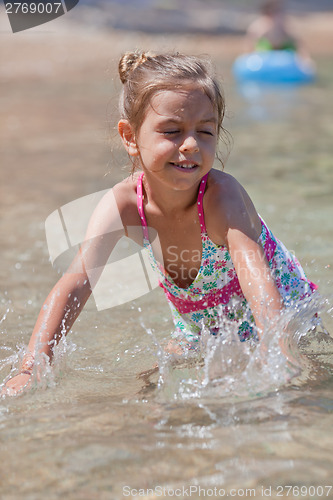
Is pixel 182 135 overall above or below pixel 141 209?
above

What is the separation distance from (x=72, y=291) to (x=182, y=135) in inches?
29.1

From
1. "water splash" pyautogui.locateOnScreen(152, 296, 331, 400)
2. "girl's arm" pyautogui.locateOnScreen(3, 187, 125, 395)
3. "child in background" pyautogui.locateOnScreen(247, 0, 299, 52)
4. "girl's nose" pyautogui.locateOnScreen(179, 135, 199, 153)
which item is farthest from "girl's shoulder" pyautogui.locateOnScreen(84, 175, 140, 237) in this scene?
"child in background" pyautogui.locateOnScreen(247, 0, 299, 52)

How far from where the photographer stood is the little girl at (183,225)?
2.66m

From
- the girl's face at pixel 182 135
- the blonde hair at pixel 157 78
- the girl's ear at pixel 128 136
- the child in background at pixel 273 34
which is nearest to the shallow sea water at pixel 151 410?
the girl's face at pixel 182 135

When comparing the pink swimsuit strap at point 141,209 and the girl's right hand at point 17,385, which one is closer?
the girl's right hand at point 17,385

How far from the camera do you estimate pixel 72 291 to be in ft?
9.12

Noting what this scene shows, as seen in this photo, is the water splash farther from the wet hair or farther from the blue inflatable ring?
the blue inflatable ring

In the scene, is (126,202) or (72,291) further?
(126,202)

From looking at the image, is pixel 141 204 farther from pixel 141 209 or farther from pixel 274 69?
pixel 274 69

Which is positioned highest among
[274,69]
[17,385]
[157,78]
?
[157,78]

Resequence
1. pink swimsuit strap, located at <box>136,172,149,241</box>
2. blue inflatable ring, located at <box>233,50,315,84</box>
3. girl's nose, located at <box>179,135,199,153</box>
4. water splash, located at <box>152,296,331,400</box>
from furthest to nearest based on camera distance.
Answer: blue inflatable ring, located at <box>233,50,315,84</box> → pink swimsuit strap, located at <box>136,172,149,241</box> → girl's nose, located at <box>179,135,199,153</box> → water splash, located at <box>152,296,331,400</box>

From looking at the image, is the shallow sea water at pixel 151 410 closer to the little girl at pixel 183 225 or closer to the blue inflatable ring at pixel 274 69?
the little girl at pixel 183 225

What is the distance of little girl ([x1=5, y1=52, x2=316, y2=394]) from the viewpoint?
2662mm

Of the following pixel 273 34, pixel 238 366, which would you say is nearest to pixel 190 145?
pixel 238 366
